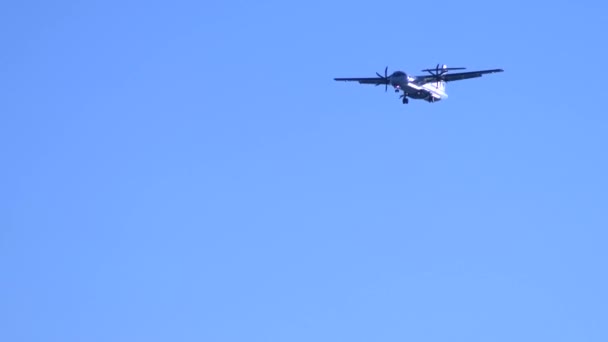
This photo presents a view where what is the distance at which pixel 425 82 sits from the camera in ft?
366

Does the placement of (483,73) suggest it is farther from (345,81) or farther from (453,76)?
(345,81)

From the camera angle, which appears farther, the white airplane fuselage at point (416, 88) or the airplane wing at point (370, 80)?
the airplane wing at point (370, 80)

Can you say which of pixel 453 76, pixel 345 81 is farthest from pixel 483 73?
pixel 345 81

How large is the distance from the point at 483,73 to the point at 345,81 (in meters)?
11.8

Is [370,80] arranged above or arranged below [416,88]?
above

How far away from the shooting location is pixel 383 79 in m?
115

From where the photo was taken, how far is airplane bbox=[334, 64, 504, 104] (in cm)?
10944

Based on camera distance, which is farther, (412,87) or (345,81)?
(345,81)

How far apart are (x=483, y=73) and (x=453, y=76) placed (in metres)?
2.46

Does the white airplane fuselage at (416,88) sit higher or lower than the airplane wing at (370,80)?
lower

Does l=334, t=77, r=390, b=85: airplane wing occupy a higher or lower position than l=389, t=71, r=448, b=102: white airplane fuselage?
higher

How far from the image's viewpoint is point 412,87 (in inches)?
4336

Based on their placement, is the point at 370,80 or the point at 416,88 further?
the point at 370,80

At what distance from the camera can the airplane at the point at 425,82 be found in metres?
109
